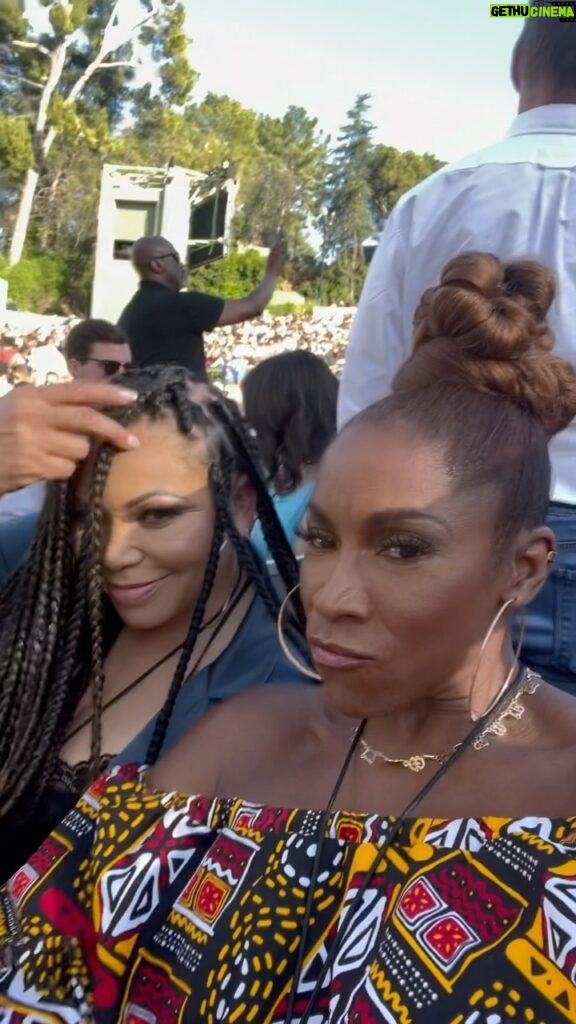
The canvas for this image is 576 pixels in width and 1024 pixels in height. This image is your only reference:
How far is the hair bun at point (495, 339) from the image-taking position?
1458 mm

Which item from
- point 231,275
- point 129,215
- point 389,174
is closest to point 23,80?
point 231,275

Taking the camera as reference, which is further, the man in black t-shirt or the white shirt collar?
the man in black t-shirt

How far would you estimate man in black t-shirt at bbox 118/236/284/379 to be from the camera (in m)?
4.93

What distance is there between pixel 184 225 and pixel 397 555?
78.0 ft

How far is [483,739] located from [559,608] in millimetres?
648

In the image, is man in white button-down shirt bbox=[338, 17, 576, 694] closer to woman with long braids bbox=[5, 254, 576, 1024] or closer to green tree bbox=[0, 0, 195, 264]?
woman with long braids bbox=[5, 254, 576, 1024]

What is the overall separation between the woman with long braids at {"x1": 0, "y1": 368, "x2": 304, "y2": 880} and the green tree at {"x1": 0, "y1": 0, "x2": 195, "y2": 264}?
3139cm

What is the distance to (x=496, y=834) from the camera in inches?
46.9

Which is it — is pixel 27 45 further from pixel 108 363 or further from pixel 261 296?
pixel 261 296

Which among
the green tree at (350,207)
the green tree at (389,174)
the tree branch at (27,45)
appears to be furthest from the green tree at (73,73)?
the green tree at (389,174)

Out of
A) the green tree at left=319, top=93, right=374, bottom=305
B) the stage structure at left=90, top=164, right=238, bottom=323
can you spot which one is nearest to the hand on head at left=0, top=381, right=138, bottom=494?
the stage structure at left=90, top=164, right=238, bottom=323

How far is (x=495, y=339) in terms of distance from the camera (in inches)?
57.9

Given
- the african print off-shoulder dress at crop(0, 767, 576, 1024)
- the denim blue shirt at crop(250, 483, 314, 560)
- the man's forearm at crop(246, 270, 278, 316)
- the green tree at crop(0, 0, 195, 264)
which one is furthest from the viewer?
the green tree at crop(0, 0, 195, 264)

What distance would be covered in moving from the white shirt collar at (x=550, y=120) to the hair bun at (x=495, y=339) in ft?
2.11
